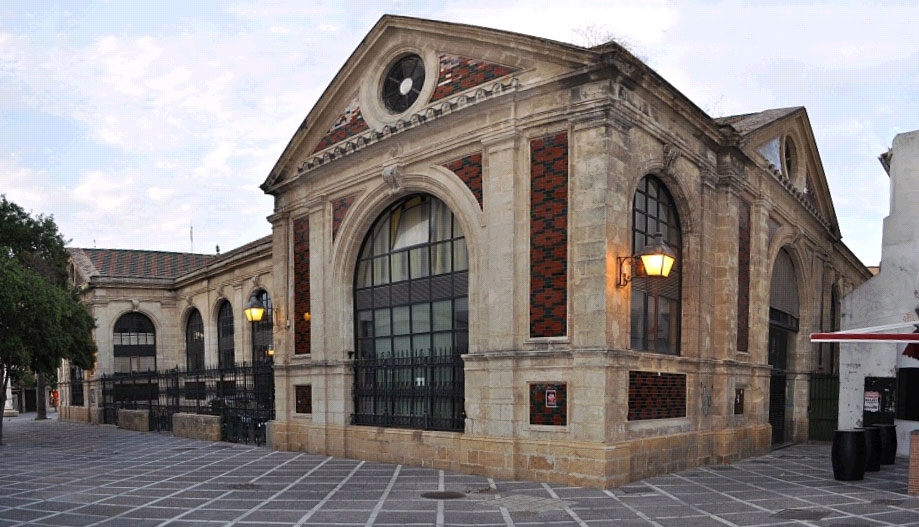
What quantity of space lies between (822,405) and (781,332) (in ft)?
7.96

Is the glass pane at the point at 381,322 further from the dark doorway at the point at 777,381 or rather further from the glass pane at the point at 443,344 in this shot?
the dark doorway at the point at 777,381

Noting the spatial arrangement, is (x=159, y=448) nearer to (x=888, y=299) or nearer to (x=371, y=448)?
(x=371, y=448)

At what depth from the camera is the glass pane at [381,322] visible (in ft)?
48.6

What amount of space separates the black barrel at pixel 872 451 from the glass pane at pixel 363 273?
10101mm

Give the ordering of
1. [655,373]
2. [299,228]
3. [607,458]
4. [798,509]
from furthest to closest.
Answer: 1. [299,228]
2. [655,373]
3. [607,458]
4. [798,509]

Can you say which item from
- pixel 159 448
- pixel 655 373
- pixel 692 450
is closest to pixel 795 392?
pixel 692 450

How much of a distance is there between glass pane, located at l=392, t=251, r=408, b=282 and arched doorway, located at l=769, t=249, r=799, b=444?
29.9 ft

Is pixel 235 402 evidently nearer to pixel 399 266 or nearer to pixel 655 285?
pixel 399 266

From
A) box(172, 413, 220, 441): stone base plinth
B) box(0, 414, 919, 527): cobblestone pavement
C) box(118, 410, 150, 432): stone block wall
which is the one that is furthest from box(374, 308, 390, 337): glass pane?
box(118, 410, 150, 432): stone block wall

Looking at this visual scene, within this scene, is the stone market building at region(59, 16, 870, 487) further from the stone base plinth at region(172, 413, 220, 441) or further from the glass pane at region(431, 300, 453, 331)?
the stone base plinth at region(172, 413, 220, 441)

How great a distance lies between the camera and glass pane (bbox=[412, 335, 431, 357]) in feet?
45.3

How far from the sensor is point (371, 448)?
1410 centimetres

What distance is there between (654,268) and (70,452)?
1541cm

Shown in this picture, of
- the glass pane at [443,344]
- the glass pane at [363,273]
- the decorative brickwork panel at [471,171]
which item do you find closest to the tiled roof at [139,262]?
the glass pane at [363,273]
